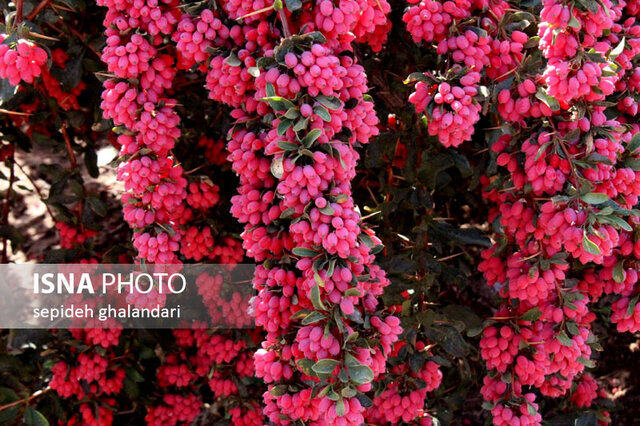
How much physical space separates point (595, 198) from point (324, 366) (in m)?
0.65

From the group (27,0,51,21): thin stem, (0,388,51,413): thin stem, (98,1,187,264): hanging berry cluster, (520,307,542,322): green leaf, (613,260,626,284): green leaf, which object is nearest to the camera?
(98,1,187,264): hanging berry cluster

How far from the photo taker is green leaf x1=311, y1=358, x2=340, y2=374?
4.01 feet

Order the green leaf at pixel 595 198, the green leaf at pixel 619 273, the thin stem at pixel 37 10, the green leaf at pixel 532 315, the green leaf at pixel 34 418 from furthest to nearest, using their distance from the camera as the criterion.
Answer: the green leaf at pixel 34 418 < the thin stem at pixel 37 10 < the green leaf at pixel 532 315 < the green leaf at pixel 619 273 < the green leaf at pixel 595 198

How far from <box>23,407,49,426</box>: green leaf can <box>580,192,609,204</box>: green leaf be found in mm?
1825

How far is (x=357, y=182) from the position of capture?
2.38 meters

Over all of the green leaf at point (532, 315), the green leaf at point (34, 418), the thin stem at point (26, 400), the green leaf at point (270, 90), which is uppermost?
the green leaf at point (270, 90)

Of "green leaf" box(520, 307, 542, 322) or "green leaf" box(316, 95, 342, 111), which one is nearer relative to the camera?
"green leaf" box(316, 95, 342, 111)

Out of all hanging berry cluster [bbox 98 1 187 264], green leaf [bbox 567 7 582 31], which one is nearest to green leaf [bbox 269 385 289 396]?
hanging berry cluster [bbox 98 1 187 264]

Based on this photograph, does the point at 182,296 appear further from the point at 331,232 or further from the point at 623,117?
the point at 623,117

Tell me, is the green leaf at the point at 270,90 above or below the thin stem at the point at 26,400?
above

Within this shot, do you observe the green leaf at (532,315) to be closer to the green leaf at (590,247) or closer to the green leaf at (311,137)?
the green leaf at (590,247)

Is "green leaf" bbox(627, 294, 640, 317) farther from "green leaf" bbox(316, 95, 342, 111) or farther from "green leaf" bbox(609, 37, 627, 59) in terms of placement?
"green leaf" bbox(316, 95, 342, 111)

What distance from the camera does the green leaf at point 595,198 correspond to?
4.35 feet

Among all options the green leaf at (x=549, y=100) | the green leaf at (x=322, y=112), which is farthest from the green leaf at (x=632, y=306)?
the green leaf at (x=322, y=112)
